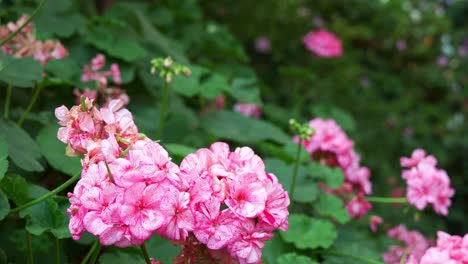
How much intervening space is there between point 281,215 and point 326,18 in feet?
12.1

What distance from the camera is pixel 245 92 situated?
7.27 ft

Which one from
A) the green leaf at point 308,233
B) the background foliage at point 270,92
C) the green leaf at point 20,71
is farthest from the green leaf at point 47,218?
the green leaf at point 308,233

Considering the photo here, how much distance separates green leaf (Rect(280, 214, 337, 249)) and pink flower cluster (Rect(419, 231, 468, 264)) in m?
0.39

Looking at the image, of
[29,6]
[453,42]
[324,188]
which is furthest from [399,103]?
[29,6]

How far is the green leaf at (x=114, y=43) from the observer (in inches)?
81.5

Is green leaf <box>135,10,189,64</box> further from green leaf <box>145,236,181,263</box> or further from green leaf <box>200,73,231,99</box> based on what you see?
green leaf <box>145,236,181,263</box>

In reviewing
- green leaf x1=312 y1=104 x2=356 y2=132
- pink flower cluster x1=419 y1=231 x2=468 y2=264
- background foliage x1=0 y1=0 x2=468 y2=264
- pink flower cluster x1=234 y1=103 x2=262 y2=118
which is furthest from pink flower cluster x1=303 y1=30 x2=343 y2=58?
pink flower cluster x1=419 y1=231 x2=468 y2=264

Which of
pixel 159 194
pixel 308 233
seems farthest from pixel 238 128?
pixel 159 194

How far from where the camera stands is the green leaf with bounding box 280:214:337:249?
160cm

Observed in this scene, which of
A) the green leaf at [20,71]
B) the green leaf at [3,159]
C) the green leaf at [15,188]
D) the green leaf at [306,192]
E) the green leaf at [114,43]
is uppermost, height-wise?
the green leaf at [114,43]

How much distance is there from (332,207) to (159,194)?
956 mm

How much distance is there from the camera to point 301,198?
178cm

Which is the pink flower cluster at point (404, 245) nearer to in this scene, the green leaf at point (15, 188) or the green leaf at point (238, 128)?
the green leaf at point (238, 128)

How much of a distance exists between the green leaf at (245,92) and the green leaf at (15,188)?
1.06 metres
